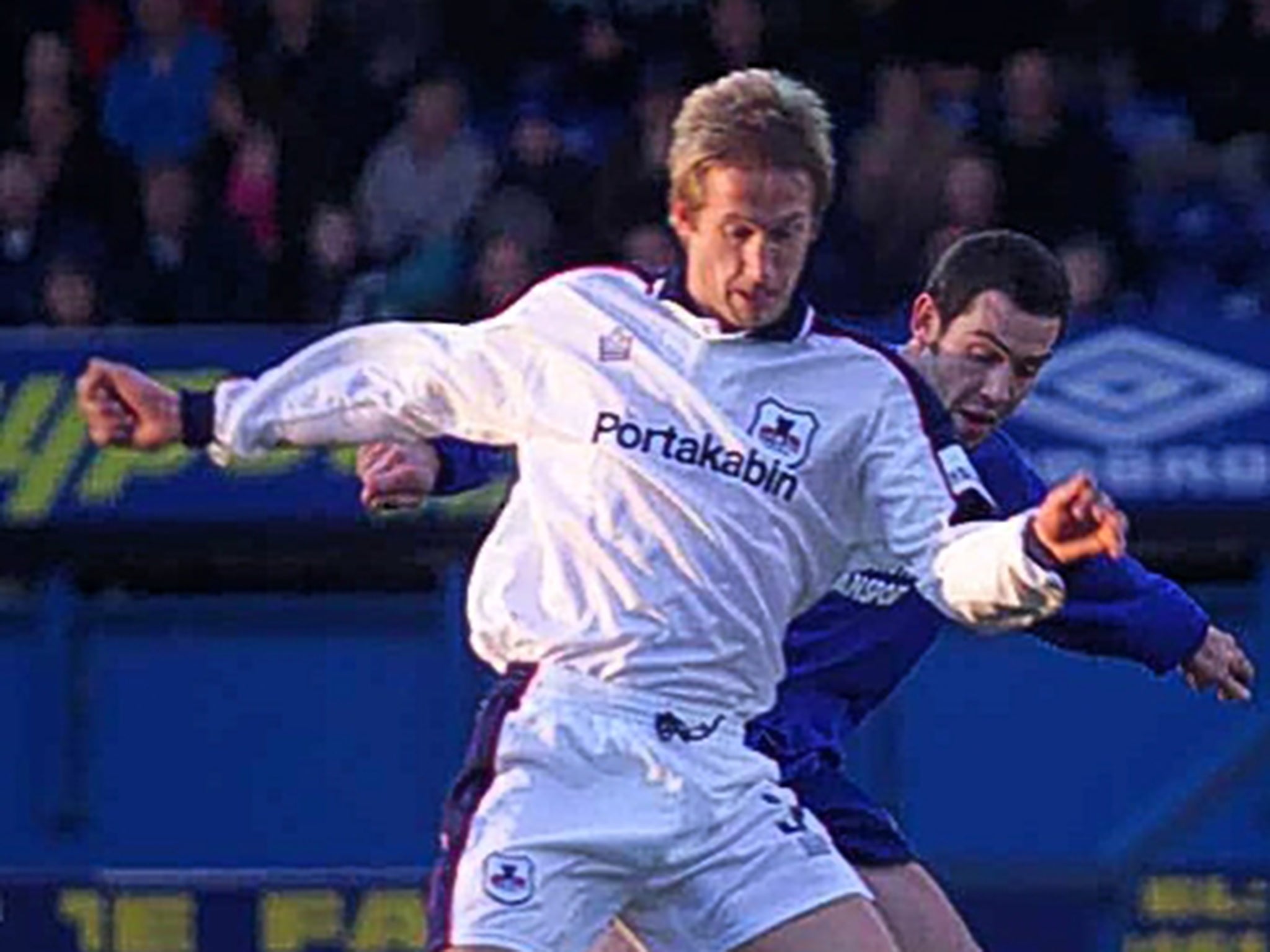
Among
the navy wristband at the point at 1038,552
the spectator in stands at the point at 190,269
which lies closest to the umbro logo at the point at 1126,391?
the spectator in stands at the point at 190,269

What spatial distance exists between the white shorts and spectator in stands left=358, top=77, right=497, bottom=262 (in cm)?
635

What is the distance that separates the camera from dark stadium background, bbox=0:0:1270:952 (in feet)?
38.2

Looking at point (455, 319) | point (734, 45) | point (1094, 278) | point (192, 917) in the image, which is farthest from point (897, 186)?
point (192, 917)

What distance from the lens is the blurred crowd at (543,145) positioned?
1235 cm

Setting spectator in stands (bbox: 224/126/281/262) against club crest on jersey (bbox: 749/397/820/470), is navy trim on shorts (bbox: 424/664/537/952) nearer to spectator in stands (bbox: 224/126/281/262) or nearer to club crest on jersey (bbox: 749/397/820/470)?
club crest on jersey (bbox: 749/397/820/470)

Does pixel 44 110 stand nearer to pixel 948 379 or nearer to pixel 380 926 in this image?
pixel 380 926

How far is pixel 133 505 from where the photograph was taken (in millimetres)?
11992

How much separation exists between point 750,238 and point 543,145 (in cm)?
642

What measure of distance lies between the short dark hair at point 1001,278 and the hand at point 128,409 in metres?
1.40

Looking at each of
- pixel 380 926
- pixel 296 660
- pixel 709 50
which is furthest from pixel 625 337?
pixel 709 50

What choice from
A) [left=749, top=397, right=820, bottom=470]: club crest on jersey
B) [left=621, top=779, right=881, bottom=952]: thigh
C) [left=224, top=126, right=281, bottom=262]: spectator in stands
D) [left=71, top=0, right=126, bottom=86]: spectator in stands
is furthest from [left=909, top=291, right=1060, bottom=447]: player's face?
[left=71, top=0, right=126, bottom=86]: spectator in stands

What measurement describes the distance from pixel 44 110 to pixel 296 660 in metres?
2.24

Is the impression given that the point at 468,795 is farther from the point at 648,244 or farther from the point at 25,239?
the point at 25,239

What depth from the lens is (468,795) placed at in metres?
6.37
